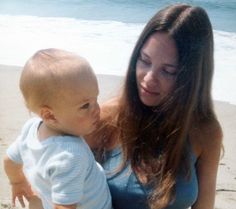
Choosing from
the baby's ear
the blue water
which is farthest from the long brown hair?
the blue water

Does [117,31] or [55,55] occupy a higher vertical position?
[55,55]

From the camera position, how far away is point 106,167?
2250 mm

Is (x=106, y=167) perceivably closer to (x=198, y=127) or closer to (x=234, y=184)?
(x=198, y=127)

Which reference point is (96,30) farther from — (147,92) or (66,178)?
(66,178)

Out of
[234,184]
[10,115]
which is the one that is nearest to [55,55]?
[234,184]

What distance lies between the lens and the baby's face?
1.75m

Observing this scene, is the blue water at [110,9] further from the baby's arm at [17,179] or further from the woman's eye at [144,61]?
the baby's arm at [17,179]

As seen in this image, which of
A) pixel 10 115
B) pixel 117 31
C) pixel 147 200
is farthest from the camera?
pixel 117 31

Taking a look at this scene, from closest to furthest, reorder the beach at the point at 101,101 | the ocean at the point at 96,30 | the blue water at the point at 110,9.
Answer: the beach at the point at 101,101
the ocean at the point at 96,30
the blue water at the point at 110,9

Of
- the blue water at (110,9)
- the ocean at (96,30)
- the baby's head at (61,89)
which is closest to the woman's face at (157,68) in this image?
the baby's head at (61,89)

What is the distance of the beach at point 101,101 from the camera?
3779mm

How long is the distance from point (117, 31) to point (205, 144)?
8947mm

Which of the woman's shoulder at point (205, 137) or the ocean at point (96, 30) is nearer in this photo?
the woman's shoulder at point (205, 137)

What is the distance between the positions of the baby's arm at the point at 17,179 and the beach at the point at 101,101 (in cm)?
81
